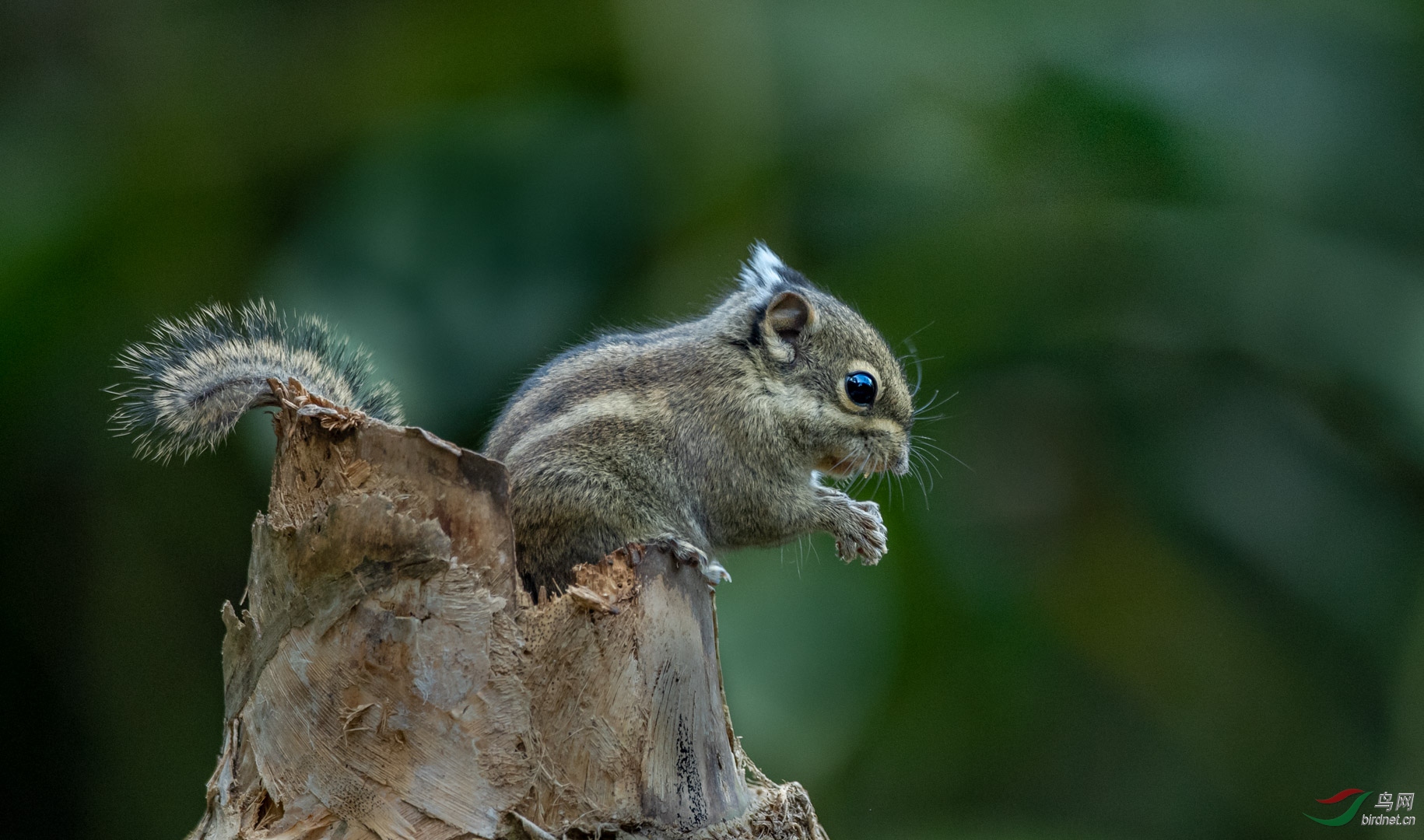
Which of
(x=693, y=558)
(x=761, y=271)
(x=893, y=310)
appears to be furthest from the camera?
(x=893, y=310)

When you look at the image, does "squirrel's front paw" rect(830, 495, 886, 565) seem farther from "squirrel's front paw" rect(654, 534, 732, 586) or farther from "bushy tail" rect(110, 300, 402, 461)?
"bushy tail" rect(110, 300, 402, 461)

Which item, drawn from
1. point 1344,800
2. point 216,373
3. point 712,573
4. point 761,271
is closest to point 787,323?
point 761,271

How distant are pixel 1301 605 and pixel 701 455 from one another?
281cm

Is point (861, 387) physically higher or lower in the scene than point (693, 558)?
higher

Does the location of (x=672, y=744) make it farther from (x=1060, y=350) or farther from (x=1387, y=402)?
(x=1387, y=402)

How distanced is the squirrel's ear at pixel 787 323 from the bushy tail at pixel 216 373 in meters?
0.93

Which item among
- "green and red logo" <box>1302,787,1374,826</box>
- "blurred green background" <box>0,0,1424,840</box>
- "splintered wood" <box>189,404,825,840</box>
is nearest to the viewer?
"splintered wood" <box>189,404,825,840</box>

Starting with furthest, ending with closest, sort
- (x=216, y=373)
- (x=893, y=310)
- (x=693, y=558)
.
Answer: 1. (x=893, y=310)
2. (x=216, y=373)
3. (x=693, y=558)

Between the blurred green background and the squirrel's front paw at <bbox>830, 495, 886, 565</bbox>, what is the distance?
1080 millimetres

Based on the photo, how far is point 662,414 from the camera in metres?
2.59

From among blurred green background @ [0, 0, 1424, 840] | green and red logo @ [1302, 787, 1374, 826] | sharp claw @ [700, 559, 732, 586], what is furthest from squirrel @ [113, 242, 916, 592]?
green and red logo @ [1302, 787, 1374, 826]

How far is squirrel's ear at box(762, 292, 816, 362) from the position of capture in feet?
9.13

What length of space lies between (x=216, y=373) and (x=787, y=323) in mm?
1234

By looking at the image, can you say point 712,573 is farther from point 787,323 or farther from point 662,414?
point 787,323
